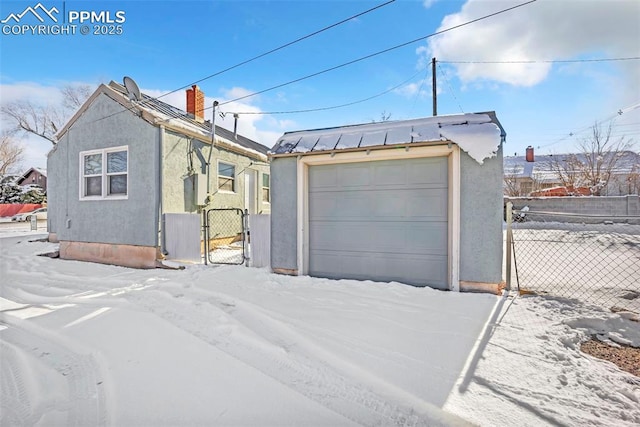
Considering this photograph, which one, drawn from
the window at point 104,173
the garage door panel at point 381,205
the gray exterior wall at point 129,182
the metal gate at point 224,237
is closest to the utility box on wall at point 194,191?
the metal gate at point 224,237

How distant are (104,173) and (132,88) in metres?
2.45

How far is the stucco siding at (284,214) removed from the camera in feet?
19.7

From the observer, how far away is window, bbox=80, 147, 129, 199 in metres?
7.86

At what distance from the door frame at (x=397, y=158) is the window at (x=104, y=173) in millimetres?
5070

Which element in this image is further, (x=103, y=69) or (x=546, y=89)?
(x=546, y=89)

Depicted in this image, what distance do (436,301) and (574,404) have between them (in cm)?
227

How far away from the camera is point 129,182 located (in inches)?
299

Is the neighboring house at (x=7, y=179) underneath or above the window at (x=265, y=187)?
above

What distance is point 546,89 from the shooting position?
33.5ft

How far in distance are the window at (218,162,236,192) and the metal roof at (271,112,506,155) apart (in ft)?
14.0

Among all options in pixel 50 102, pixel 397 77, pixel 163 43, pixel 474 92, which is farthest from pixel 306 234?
pixel 50 102

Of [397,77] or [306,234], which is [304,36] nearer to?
[306,234]

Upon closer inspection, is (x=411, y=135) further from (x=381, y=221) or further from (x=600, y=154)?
(x=600, y=154)

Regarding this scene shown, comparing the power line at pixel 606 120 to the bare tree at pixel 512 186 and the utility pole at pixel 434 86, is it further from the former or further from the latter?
the utility pole at pixel 434 86
